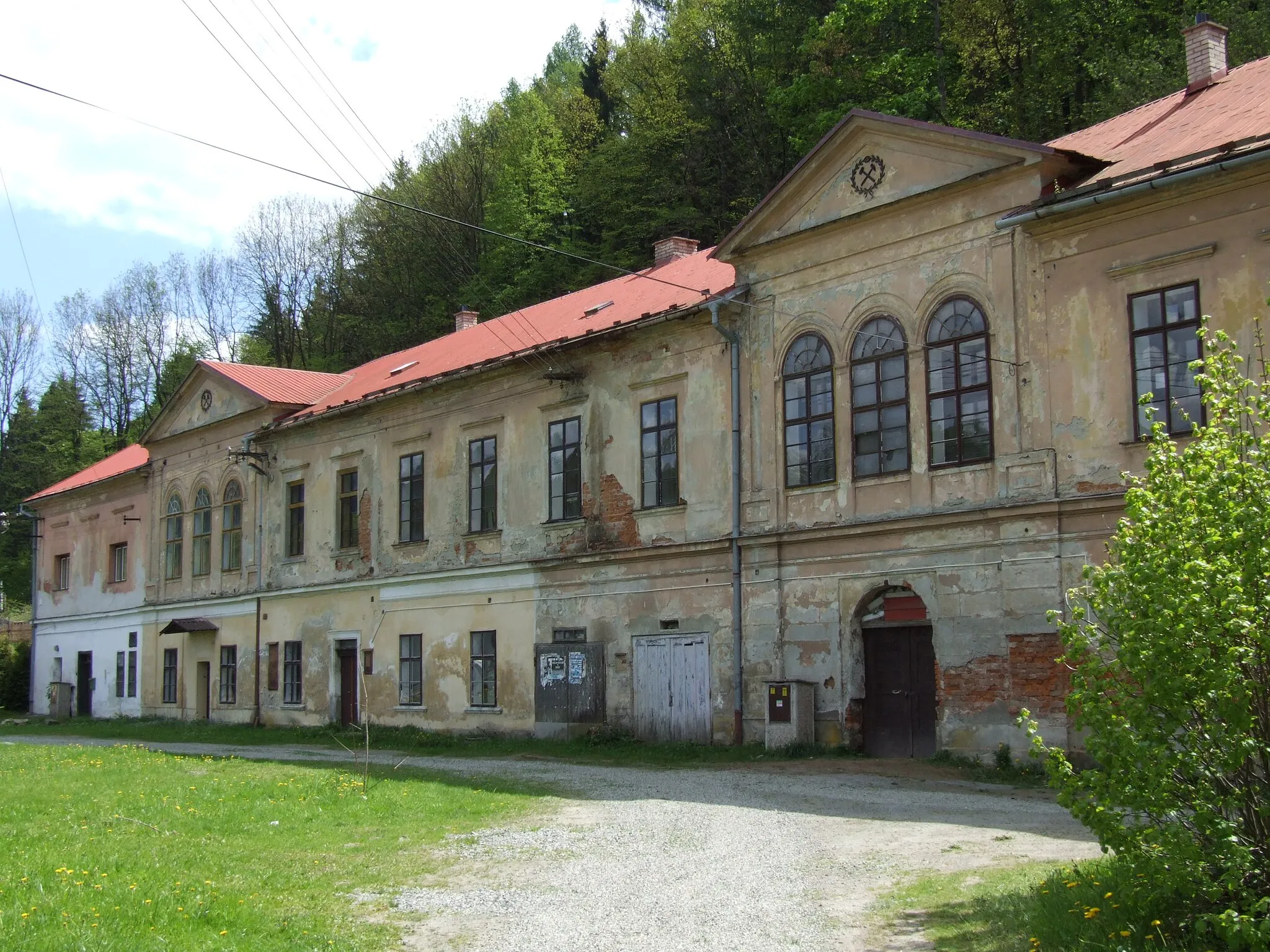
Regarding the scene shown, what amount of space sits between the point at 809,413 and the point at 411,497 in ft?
36.5

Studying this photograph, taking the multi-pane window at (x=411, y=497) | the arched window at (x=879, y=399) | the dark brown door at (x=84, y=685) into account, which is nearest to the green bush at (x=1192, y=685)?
the arched window at (x=879, y=399)

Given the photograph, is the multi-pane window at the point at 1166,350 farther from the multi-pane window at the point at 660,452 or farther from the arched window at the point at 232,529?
the arched window at the point at 232,529

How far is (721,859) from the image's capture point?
10.7 metres

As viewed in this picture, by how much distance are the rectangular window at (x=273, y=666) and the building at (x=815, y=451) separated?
87 centimetres

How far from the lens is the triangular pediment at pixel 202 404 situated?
33219mm

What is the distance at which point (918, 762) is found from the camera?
1723 cm

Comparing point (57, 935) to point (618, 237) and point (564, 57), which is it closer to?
point (618, 237)

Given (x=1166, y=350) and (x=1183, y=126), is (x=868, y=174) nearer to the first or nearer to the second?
(x=1183, y=126)

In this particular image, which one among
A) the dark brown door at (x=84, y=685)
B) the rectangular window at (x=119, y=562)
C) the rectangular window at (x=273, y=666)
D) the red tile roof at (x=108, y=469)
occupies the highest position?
the red tile roof at (x=108, y=469)

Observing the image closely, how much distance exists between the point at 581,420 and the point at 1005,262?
902cm

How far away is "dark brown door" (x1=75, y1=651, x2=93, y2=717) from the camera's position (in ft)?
132

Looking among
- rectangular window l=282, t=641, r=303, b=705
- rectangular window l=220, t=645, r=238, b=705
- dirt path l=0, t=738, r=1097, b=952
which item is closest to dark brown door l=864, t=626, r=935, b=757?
dirt path l=0, t=738, r=1097, b=952

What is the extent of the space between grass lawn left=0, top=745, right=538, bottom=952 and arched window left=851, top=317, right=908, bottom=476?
6.92m

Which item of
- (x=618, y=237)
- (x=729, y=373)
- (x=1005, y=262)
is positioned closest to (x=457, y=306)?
(x=618, y=237)
